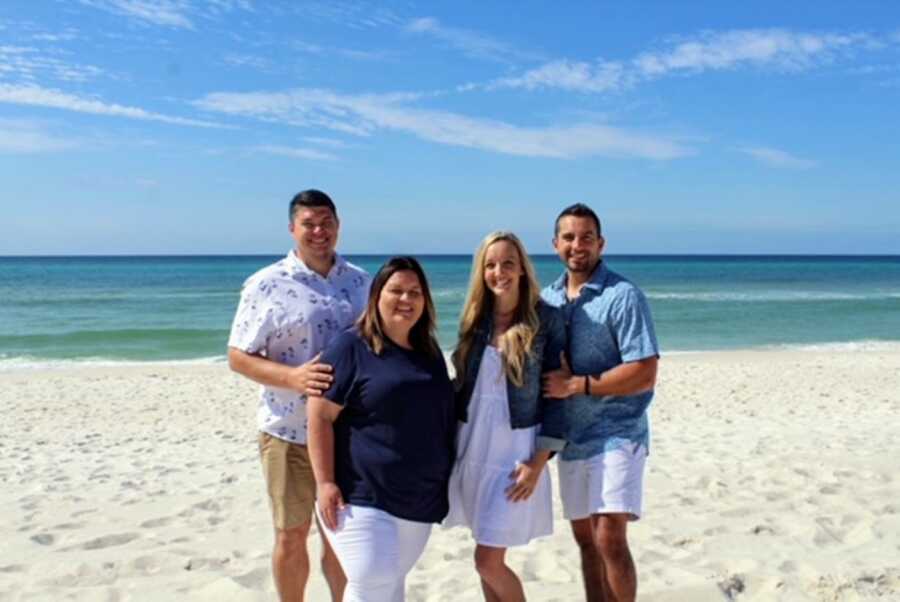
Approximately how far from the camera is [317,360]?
3084 mm

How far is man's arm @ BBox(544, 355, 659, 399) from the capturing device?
321 cm

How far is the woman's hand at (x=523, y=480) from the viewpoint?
3137mm

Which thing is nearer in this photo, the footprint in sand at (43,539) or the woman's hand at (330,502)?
the woman's hand at (330,502)

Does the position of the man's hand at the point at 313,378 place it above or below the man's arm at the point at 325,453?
above

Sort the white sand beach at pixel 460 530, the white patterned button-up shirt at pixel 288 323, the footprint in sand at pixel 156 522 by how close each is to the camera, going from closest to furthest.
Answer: the white patterned button-up shirt at pixel 288 323 < the white sand beach at pixel 460 530 < the footprint in sand at pixel 156 522

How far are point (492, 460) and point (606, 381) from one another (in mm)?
→ 571

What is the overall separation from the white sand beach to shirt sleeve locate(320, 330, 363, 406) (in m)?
1.65

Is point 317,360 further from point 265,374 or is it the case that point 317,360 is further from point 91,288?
point 91,288

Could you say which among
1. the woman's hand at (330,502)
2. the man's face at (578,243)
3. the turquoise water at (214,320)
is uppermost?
the man's face at (578,243)

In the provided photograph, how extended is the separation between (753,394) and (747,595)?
8342 millimetres

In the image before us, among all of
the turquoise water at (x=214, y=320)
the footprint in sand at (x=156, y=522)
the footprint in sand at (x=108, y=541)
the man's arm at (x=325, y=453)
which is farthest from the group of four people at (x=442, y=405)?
the turquoise water at (x=214, y=320)

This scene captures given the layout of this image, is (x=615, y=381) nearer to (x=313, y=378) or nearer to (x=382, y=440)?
(x=382, y=440)

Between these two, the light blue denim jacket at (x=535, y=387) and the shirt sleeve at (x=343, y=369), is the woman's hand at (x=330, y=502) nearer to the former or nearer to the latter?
the shirt sleeve at (x=343, y=369)

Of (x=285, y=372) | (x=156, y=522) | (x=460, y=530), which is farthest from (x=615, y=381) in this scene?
(x=156, y=522)
